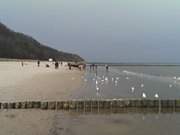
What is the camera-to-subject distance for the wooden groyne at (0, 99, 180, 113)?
28.1 m

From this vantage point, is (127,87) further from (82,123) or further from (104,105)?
(82,123)

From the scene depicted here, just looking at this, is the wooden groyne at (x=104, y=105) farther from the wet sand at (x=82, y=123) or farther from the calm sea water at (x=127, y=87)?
the calm sea water at (x=127, y=87)

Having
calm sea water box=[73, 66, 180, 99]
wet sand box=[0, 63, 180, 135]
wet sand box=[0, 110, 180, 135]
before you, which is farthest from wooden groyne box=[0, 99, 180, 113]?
calm sea water box=[73, 66, 180, 99]

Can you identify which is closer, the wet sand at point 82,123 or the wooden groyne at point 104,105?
the wet sand at point 82,123

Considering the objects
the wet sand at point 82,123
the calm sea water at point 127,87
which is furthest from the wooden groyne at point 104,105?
the calm sea water at point 127,87

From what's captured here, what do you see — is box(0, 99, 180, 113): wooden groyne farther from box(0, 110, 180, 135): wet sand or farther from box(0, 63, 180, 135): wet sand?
box(0, 110, 180, 135): wet sand

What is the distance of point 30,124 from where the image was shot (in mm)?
22516

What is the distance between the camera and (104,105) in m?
29.2

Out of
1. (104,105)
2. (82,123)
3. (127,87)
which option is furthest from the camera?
(127,87)

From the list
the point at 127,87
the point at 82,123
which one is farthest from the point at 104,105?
the point at 127,87

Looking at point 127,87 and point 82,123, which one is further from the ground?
point 127,87

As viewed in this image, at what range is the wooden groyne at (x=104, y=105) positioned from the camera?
2814cm

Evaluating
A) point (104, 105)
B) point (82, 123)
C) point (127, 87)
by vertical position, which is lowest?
point (82, 123)

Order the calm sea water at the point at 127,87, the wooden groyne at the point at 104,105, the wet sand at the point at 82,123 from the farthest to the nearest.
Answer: the calm sea water at the point at 127,87 → the wooden groyne at the point at 104,105 → the wet sand at the point at 82,123
